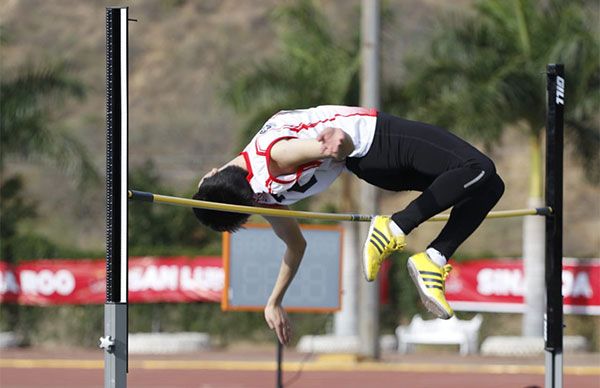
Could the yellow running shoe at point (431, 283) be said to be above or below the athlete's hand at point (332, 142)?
below

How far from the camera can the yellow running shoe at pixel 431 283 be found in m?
→ 5.79

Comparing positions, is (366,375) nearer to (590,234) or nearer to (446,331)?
(446,331)

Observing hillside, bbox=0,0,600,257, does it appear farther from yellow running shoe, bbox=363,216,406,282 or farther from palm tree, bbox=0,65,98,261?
yellow running shoe, bbox=363,216,406,282

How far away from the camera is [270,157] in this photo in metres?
5.71

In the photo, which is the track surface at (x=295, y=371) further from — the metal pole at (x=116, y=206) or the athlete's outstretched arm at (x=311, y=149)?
the metal pole at (x=116, y=206)

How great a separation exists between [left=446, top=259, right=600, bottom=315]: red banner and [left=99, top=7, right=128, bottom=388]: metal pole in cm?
1502

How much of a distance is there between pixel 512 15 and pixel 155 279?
7.51m

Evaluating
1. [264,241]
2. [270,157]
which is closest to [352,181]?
[264,241]

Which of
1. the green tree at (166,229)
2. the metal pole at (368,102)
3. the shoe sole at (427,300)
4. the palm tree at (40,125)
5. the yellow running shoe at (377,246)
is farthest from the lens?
the green tree at (166,229)

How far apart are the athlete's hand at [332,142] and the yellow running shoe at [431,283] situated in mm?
686

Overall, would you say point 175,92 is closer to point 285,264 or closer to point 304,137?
point 285,264

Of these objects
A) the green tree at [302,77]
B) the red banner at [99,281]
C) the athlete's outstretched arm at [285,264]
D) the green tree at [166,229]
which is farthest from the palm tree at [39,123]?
the athlete's outstretched arm at [285,264]

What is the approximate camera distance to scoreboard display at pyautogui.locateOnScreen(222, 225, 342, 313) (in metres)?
10.3

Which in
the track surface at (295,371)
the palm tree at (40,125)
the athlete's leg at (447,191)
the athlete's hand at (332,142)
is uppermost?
the palm tree at (40,125)
